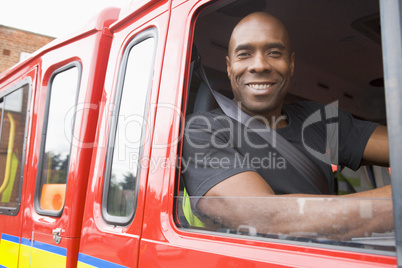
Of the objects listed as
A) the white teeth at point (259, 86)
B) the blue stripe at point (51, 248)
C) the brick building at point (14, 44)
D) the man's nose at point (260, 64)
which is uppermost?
the brick building at point (14, 44)

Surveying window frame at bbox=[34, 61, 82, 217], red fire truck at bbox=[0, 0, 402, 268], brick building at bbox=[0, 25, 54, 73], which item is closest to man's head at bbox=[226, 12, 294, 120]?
red fire truck at bbox=[0, 0, 402, 268]

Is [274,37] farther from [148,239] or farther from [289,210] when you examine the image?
[148,239]

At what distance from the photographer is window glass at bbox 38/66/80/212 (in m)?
2.31

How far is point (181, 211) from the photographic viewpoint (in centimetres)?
142

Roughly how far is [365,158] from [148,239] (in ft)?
3.84

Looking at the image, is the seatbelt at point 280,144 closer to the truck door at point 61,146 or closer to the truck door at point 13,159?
the truck door at point 61,146

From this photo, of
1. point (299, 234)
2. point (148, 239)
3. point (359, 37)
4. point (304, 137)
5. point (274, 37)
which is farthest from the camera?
point (359, 37)

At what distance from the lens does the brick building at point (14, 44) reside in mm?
11602

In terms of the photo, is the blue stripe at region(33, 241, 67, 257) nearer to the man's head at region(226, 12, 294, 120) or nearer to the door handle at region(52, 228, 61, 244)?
the door handle at region(52, 228, 61, 244)

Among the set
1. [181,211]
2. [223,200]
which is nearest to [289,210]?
[223,200]

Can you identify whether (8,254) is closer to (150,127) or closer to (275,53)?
(150,127)

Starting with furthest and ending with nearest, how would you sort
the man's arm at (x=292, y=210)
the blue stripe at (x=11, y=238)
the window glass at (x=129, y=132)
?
the blue stripe at (x=11, y=238) → the window glass at (x=129, y=132) → the man's arm at (x=292, y=210)

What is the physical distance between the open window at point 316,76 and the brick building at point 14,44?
37.0 ft

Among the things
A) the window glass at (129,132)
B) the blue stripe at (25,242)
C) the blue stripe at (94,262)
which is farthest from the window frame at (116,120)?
the blue stripe at (25,242)
